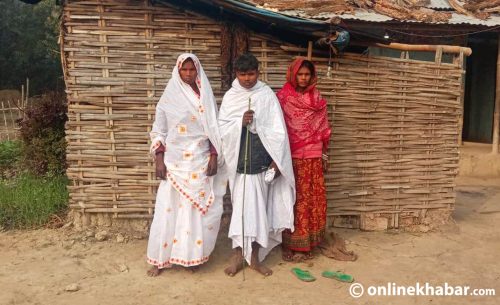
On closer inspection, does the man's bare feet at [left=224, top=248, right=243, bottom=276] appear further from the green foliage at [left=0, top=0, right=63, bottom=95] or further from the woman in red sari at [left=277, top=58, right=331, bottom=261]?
the green foliage at [left=0, top=0, right=63, bottom=95]

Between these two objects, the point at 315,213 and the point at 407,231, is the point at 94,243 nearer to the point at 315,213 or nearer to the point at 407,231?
the point at 315,213

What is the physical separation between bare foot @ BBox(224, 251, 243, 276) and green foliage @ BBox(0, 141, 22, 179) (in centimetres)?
415

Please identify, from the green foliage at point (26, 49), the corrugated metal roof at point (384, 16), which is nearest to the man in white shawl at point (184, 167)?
the corrugated metal roof at point (384, 16)

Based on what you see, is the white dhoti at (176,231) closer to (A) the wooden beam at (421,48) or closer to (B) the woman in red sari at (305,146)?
(B) the woman in red sari at (305,146)

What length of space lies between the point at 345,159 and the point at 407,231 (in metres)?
1.08

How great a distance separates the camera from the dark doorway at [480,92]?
951 centimetres

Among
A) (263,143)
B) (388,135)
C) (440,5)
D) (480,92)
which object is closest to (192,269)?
(263,143)

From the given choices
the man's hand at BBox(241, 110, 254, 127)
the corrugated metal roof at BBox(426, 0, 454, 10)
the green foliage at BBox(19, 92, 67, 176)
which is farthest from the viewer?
the corrugated metal roof at BBox(426, 0, 454, 10)

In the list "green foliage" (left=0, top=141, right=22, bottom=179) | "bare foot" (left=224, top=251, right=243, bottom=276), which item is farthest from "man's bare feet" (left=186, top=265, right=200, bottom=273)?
"green foliage" (left=0, top=141, right=22, bottom=179)

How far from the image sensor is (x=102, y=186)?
14.4 feet

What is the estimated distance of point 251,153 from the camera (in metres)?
3.62

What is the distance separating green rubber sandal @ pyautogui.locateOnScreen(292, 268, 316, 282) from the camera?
3581mm

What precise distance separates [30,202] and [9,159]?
2435 mm

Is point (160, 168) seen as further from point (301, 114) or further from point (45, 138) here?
point (45, 138)
